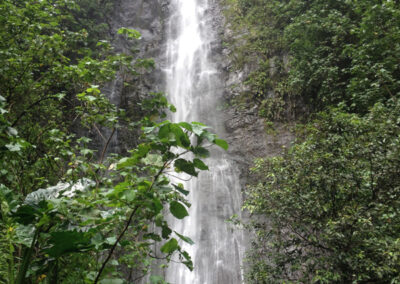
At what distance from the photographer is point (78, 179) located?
270 centimetres

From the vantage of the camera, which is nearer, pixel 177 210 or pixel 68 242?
pixel 68 242

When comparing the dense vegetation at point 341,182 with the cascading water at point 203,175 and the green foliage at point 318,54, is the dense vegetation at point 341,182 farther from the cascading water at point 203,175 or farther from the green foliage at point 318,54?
the cascading water at point 203,175

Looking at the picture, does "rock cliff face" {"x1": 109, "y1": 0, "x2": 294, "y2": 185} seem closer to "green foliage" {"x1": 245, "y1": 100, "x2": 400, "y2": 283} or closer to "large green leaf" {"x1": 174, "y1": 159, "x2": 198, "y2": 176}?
"green foliage" {"x1": 245, "y1": 100, "x2": 400, "y2": 283}

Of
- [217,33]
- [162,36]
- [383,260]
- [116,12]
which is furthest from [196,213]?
[116,12]

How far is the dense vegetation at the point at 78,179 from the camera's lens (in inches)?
54.4

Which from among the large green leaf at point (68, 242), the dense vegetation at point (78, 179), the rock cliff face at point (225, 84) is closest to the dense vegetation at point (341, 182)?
the dense vegetation at point (78, 179)

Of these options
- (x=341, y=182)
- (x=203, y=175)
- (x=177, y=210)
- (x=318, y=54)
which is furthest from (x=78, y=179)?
(x=318, y=54)

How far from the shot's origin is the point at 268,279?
166 inches

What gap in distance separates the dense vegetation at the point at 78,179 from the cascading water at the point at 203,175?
59.5 inches

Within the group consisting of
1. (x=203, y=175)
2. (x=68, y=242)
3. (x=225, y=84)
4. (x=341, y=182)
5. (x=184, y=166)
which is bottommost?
(x=68, y=242)

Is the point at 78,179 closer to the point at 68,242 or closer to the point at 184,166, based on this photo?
the point at 68,242

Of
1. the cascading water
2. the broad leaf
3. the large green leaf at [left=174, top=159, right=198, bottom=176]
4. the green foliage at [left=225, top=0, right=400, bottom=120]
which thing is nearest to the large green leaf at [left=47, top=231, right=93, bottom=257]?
the broad leaf

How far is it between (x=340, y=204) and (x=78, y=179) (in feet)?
12.5

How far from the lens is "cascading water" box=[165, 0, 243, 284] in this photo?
792 centimetres
